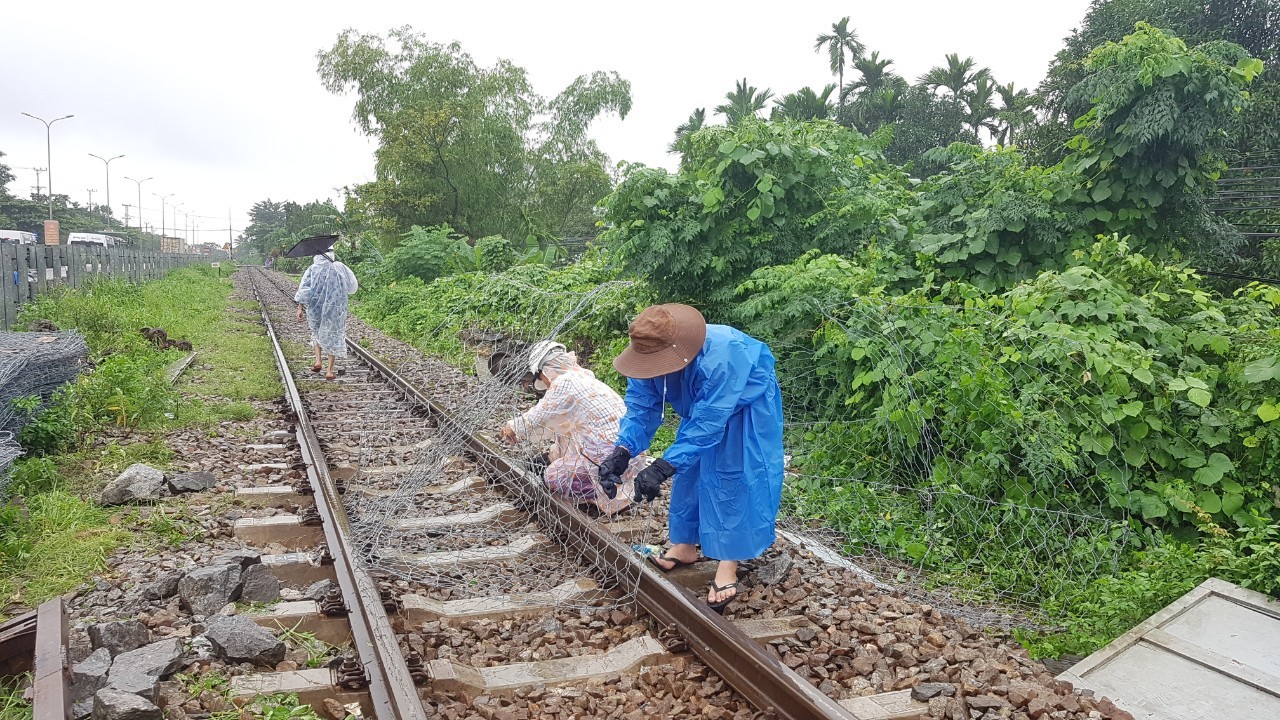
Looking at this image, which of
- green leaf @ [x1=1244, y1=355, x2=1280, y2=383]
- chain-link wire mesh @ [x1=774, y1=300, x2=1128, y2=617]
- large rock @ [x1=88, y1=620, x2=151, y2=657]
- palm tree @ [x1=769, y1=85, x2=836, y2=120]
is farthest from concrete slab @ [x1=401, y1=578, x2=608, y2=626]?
palm tree @ [x1=769, y1=85, x2=836, y2=120]

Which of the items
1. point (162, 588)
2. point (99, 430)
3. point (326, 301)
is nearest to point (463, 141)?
point (326, 301)

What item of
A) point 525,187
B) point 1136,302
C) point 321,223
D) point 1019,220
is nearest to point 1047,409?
point 1136,302

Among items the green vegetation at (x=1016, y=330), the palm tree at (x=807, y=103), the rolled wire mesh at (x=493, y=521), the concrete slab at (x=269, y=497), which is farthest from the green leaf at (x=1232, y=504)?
the palm tree at (x=807, y=103)

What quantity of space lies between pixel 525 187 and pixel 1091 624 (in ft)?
95.5

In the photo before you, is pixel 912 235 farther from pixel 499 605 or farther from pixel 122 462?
pixel 122 462

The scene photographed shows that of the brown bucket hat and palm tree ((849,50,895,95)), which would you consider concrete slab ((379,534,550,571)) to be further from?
palm tree ((849,50,895,95))

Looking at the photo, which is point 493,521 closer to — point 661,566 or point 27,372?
point 661,566

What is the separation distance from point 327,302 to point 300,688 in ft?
27.5

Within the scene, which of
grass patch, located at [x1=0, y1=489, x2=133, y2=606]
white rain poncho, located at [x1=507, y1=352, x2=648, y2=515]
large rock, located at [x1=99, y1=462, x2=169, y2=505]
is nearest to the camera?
grass patch, located at [x1=0, y1=489, x2=133, y2=606]

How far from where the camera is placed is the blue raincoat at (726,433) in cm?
385

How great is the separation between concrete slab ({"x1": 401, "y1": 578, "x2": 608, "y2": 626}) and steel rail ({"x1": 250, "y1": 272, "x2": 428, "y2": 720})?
0.19m

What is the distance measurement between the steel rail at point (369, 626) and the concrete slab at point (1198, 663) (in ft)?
8.70

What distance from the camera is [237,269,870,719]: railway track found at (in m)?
3.13

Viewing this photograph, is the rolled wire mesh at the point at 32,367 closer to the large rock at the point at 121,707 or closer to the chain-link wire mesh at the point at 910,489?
the chain-link wire mesh at the point at 910,489
